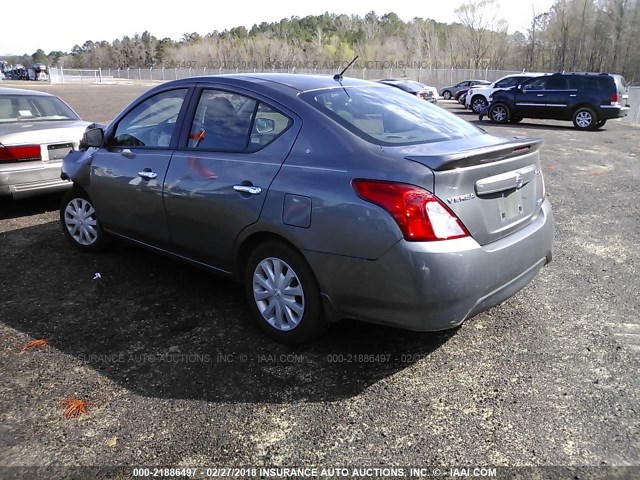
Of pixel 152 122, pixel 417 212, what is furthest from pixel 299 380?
pixel 152 122

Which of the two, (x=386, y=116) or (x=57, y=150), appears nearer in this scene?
(x=386, y=116)

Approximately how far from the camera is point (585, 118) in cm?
1719

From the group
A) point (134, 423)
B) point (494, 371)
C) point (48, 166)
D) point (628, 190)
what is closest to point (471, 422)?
point (494, 371)

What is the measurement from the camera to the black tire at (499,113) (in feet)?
62.2

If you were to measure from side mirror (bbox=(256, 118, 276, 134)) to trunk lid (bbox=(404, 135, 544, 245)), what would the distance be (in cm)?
93

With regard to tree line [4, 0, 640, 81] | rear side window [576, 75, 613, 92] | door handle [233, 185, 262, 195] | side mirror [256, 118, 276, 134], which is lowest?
door handle [233, 185, 262, 195]

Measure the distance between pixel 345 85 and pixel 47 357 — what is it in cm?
278

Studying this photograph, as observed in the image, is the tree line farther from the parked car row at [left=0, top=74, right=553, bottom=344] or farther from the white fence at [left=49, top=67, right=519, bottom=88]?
the parked car row at [left=0, top=74, right=553, bottom=344]

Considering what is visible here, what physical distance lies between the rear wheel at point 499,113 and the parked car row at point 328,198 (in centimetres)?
1642

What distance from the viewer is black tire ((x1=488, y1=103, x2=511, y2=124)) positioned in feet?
62.2

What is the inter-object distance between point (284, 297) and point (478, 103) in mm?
23052

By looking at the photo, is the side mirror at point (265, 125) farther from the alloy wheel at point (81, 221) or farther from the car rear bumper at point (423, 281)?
the alloy wheel at point (81, 221)

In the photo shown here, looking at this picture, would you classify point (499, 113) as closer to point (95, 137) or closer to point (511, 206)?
point (95, 137)

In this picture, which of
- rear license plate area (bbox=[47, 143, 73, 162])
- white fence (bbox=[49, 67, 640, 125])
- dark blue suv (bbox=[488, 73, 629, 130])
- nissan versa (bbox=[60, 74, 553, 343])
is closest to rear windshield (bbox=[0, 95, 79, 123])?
rear license plate area (bbox=[47, 143, 73, 162])
